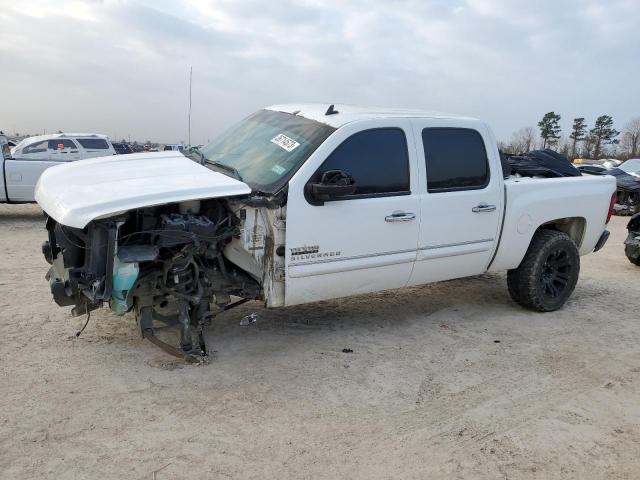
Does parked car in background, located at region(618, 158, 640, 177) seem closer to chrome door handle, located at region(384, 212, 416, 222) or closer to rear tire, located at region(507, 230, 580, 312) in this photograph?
rear tire, located at region(507, 230, 580, 312)

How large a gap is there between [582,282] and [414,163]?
158 inches

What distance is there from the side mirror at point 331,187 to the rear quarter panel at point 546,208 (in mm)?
1984

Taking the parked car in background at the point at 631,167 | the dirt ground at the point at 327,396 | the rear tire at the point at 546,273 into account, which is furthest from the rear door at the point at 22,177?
the parked car in background at the point at 631,167

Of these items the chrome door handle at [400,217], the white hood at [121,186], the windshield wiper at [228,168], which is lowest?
the chrome door handle at [400,217]

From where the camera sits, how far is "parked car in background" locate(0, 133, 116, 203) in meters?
10.4


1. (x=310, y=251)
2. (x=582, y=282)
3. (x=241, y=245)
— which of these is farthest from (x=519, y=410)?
(x=582, y=282)

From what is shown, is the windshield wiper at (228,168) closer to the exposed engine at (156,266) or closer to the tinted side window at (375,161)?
the exposed engine at (156,266)

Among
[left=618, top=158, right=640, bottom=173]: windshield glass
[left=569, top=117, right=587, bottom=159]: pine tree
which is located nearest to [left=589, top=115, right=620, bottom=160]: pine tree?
[left=569, top=117, right=587, bottom=159]: pine tree

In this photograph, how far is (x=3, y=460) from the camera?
2.82m

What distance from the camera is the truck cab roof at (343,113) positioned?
4410 mm

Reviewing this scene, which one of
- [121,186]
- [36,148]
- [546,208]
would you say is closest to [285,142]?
[121,186]

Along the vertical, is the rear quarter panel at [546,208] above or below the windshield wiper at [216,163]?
below

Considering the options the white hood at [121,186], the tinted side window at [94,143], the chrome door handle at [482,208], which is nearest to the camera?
the white hood at [121,186]

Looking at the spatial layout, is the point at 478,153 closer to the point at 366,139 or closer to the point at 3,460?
the point at 366,139
